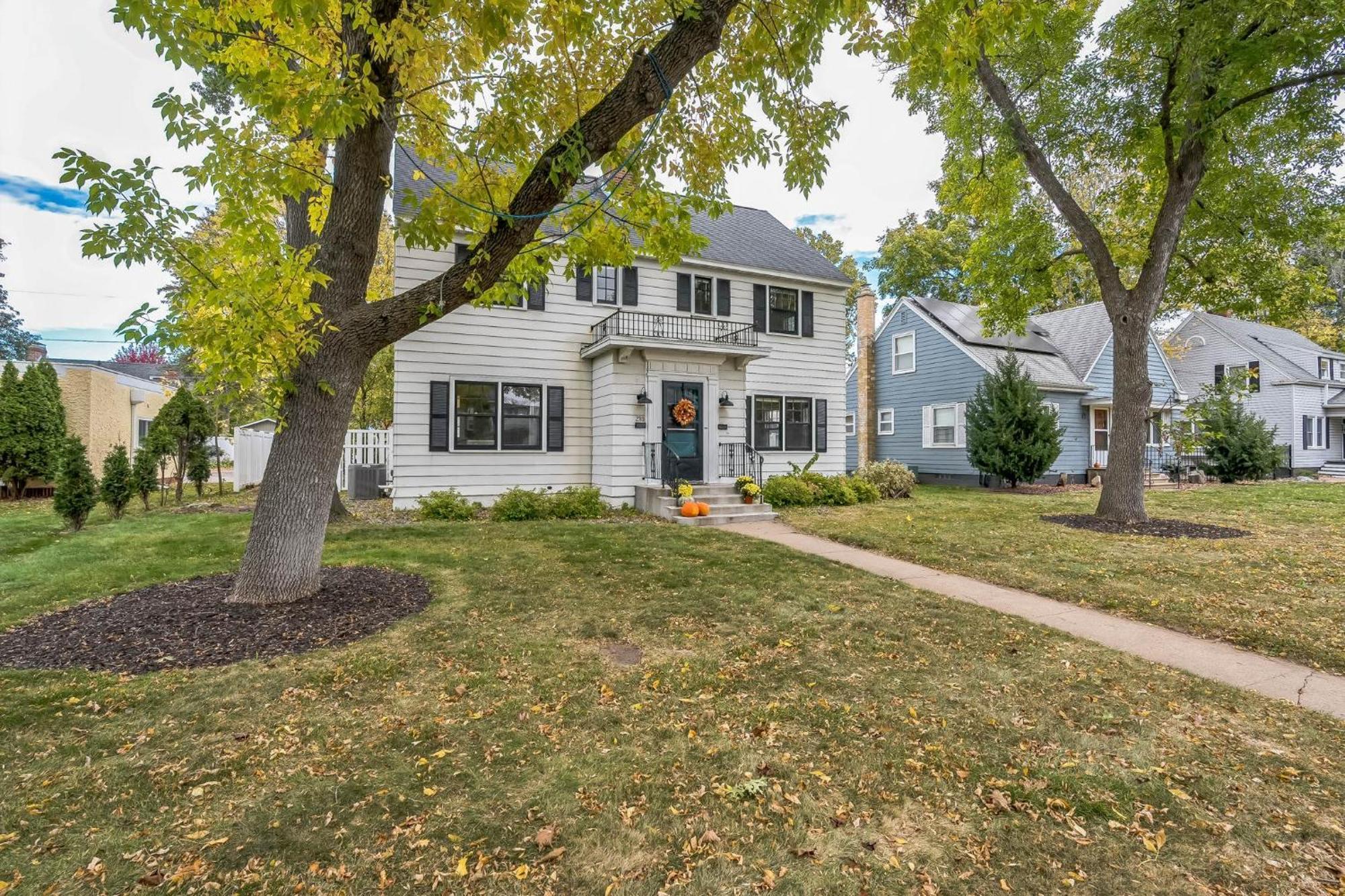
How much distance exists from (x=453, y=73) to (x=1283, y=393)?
1266 inches

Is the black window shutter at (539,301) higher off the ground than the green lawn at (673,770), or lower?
higher

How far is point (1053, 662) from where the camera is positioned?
12.6ft

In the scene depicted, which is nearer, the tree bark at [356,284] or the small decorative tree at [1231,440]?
the tree bark at [356,284]

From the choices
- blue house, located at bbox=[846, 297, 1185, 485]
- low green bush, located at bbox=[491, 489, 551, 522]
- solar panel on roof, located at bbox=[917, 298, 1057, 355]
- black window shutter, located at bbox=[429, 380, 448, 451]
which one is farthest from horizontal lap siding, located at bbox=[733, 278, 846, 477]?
black window shutter, located at bbox=[429, 380, 448, 451]

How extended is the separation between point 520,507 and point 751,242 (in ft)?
29.0

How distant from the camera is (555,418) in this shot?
38.6 ft

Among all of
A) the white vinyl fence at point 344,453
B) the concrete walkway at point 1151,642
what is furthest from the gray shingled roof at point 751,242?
the concrete walkway at point 1151,642

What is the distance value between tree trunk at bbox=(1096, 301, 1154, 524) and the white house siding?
667cm

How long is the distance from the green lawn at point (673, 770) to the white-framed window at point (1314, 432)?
99.2 ft

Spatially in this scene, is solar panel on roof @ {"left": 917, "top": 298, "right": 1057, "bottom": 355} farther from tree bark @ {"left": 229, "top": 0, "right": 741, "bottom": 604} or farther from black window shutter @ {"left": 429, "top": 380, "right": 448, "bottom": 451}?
tree bark @ {"left": 229, "top": 0, "right": 741, "bottom": 604}

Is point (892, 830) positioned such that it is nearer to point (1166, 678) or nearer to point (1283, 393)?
point (1166, 678)

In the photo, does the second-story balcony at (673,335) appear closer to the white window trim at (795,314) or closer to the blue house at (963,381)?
the white window trim at (795,314)

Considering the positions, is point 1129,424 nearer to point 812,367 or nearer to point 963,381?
point 812,367

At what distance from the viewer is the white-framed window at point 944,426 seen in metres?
17.6
